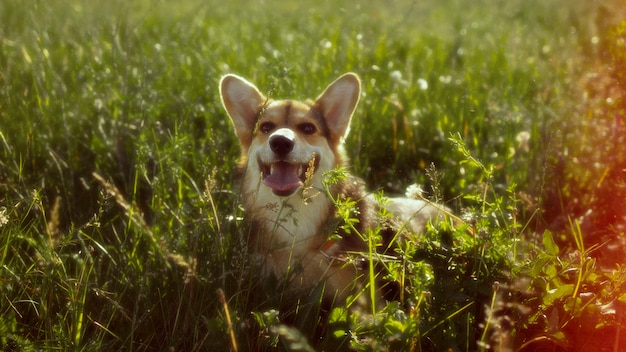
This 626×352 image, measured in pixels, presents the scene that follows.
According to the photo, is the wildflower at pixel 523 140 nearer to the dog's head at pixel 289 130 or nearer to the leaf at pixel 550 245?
the dog's head at pixel 289 130

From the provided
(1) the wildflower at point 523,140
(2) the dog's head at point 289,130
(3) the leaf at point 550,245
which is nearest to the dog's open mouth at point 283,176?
(2) the dog's head at point 289,130

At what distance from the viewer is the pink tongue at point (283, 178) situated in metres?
3.54

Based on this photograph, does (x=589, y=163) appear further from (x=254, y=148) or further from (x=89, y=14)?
(x=89, y=14)

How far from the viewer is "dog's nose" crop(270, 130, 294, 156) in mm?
3549

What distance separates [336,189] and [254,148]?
0.49m

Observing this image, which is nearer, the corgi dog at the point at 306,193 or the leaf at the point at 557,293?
the leaf at the point at 557,293

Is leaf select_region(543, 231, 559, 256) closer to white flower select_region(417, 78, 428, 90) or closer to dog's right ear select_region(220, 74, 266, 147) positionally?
dog's right ear select_region(220, 74, 266, 147)

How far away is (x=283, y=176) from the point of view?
3625 mm

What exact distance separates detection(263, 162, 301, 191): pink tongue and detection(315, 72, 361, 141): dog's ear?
57cm

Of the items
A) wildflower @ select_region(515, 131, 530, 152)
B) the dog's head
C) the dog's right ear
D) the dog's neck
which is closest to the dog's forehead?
the dog's head

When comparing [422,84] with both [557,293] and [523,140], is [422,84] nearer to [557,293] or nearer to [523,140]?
[523,140]

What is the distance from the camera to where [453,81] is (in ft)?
19.2

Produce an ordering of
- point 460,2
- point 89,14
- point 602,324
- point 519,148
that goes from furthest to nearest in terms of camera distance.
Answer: point 460,2 → point 89,14 → point 519,148 → point 602,324

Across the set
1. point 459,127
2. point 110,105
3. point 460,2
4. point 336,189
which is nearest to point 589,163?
point 459,127
